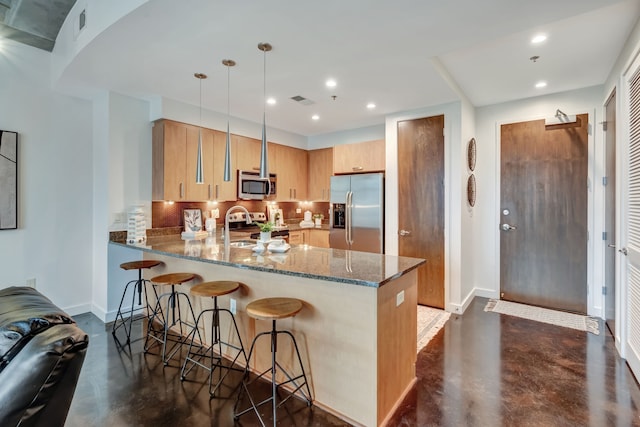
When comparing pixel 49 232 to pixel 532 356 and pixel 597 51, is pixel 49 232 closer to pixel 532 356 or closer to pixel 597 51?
pixel 532 356

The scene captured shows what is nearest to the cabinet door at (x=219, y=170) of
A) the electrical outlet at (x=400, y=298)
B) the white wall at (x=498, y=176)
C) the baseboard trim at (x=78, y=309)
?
the baseboard trim at (x=78, y=309)

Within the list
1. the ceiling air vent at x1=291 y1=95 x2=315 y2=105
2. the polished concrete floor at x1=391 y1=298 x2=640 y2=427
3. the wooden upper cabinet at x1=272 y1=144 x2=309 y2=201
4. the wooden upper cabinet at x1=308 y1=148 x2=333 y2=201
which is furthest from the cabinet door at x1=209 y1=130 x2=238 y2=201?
the polished concrete floor at x1=391 y1=298 x2=640 y2=427

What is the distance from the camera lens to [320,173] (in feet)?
19.0

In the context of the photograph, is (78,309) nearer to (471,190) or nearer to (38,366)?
(38,366)

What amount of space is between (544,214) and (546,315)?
128cm

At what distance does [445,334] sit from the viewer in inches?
128

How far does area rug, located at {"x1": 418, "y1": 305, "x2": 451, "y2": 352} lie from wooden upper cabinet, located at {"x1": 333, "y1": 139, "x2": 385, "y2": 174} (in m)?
2.13

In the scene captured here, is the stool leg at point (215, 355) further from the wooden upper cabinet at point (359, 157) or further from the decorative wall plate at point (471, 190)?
the decorative wall plate at point (471, 190)

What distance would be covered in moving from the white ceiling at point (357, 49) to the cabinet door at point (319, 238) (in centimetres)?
220

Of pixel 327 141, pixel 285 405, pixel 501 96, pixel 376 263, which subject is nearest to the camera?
pixel 285 405

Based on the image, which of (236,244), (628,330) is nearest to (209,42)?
(236,244)

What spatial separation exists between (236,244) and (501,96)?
3845mm

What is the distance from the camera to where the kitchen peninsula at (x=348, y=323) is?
1.88m

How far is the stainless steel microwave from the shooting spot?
467 cm
